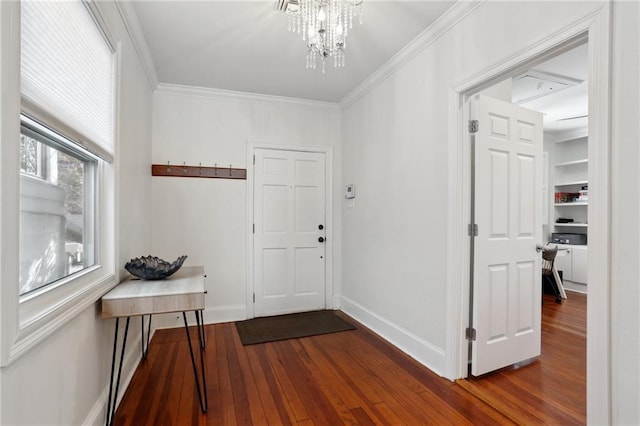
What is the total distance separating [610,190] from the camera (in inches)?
54.7

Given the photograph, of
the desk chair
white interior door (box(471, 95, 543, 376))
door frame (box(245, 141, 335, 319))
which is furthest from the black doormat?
the desk chair

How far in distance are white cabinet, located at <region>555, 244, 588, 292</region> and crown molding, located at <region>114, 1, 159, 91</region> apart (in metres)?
6.24

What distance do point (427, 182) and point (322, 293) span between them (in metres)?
2.16

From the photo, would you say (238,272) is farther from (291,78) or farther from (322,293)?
(291,78)

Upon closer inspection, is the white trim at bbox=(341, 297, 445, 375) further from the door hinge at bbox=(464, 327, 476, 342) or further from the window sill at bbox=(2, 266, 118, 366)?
the window sill at bbox=(2, 266, 118, 366)

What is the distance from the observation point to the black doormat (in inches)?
125

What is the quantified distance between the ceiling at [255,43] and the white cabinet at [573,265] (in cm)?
446

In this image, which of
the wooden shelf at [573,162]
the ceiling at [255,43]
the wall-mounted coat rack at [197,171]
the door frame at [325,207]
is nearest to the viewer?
the ceiling at [255,43]

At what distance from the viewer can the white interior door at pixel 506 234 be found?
2.35 metres

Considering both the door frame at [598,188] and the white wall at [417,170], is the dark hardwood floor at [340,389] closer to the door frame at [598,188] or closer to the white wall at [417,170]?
the white wall at [417,170]

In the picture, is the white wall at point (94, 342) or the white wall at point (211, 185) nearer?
the white wall at point (94, 342)

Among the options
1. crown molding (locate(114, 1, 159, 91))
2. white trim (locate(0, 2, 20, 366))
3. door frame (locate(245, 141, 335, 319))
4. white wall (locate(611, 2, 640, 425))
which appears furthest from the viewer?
door frame (locate(245, 141, 335, 319))

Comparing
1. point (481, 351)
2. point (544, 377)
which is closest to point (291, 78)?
point (481, 351)

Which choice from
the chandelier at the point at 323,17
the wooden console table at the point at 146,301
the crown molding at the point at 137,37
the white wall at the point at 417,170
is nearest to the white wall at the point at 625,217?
the white wall at the point at 417,170
